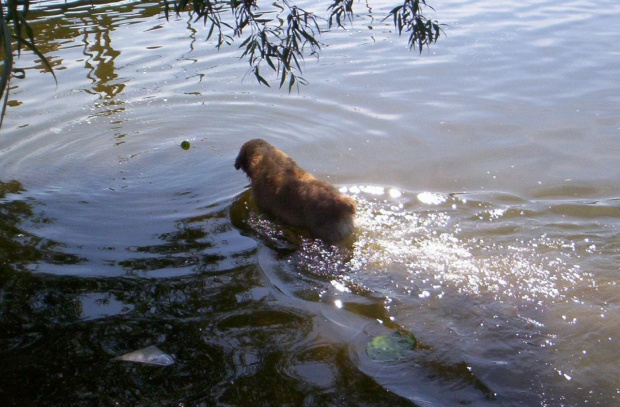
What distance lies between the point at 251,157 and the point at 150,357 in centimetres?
314

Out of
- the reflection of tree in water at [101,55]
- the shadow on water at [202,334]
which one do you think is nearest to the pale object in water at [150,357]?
the shadow on water at [202,334]

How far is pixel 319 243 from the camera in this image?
20.4 feet

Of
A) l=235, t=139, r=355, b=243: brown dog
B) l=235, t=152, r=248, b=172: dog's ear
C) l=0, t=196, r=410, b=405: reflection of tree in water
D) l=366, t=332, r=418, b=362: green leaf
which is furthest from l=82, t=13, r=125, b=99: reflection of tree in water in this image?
l=366, t=332, r=418, b=362: green leaf

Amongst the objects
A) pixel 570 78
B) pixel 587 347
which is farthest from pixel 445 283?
pixel 570 78

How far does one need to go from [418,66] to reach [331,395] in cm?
779

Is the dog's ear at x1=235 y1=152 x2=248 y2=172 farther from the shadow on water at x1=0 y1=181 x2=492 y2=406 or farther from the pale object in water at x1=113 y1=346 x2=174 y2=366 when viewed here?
the pale object in water at x1=113 y1=346 x2=174 y2=366

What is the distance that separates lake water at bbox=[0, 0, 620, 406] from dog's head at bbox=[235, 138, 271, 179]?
306 mm

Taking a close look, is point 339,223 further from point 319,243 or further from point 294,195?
point 294,195

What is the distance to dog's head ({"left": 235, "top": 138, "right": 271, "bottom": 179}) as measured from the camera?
7.19 meters

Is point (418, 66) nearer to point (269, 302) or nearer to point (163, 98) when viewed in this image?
point (163, 98)

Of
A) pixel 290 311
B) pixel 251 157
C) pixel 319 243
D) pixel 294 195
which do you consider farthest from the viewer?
pixel 251 157

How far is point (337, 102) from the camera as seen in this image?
9680 millimetres

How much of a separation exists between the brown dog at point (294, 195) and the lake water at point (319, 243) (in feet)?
0.63

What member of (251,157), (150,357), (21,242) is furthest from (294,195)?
(21,242)
